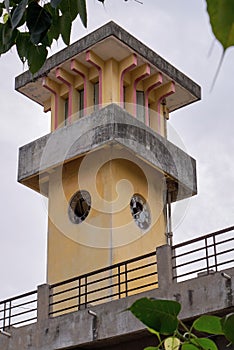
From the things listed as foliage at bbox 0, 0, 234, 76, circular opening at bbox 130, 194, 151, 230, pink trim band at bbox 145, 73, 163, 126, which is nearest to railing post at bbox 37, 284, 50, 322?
circular opening at bbox 130, 194, 151, 230

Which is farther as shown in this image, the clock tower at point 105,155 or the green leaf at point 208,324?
the clock tower at point 105,155

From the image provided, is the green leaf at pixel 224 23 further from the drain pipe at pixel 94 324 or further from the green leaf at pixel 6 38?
the drain pipe at pixel 94 324

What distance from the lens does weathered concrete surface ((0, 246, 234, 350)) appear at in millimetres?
7199

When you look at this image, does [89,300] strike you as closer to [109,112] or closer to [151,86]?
[109,112]

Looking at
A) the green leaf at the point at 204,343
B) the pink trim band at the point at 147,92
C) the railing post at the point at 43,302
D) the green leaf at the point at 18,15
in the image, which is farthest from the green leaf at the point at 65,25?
the pink trim band at the point at 147,92

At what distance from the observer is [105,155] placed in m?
10.8

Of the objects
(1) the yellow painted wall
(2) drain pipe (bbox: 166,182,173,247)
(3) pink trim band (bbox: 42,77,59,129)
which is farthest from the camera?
(3) pink trim band (bbox: 42,77,59,129)

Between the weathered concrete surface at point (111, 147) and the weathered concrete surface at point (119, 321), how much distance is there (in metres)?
2.39

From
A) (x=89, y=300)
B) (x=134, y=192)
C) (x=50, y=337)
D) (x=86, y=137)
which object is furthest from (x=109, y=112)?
(x=50, y=337)

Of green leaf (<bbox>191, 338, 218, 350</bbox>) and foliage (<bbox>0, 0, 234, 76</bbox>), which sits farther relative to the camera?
foliage (<bbox>0, 0, 234, 76</bbox>)

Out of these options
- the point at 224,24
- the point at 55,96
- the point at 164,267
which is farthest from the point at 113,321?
the point at 224,24

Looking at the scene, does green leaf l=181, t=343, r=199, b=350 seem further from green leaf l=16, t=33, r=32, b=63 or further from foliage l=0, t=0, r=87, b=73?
green leaf l=16, t=33, r=32, b=63

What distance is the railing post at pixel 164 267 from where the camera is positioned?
793 cm

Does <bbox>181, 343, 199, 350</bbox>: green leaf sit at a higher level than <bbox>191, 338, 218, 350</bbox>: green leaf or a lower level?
lower
